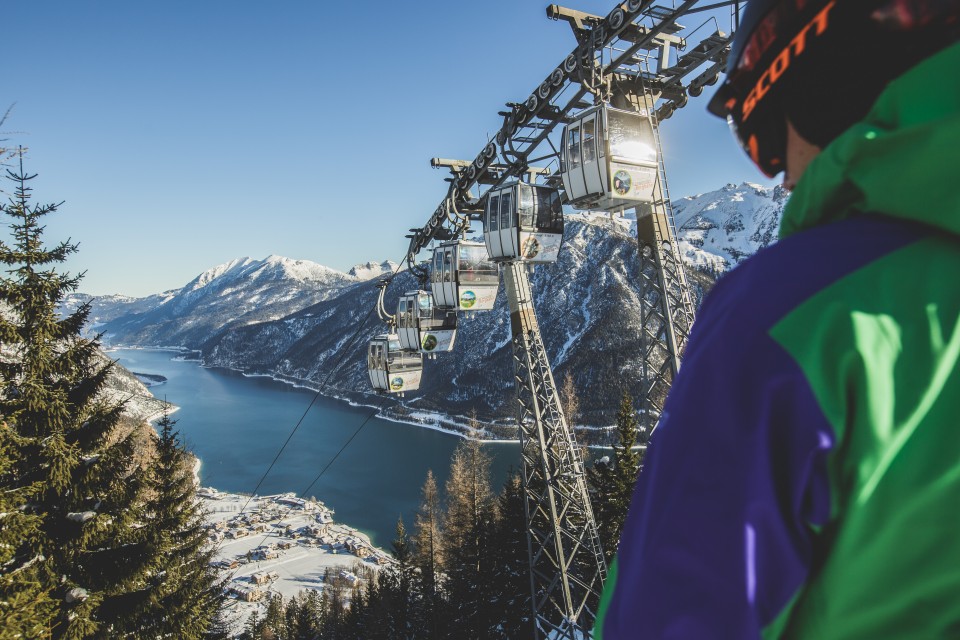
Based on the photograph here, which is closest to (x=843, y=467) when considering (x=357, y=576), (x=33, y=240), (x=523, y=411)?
(x=523, y=411)

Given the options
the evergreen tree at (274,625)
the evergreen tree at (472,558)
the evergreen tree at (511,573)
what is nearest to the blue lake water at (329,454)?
the evergreen tree at (274,625)

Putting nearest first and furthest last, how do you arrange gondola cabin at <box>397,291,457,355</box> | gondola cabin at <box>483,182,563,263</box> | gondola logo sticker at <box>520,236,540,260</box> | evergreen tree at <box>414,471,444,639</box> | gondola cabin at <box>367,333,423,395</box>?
gondola cabin at <box>483,182,563,263</box> < gondola logo sticker at <box>520,236,540,260</box> < gondola cabin at <box>397,291,457,355</box> < gondola cabin at <box>367,333,423,395</box> < evergreen tree at <box>414,471,444,639</box>

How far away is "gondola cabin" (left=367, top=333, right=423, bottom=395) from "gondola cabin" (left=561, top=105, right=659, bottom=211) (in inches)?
364

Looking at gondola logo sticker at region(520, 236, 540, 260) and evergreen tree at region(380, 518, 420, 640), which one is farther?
evergreen tree at region(380, 518, 420, 640)

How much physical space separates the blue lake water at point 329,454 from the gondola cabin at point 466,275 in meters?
39.0

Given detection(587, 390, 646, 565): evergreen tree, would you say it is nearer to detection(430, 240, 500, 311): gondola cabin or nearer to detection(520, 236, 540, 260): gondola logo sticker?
detection(430, 240, 500, 311): gondola cabin

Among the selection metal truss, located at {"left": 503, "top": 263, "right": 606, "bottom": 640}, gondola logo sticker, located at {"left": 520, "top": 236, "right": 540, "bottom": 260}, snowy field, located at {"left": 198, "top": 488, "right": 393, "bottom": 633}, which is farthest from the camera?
snowy field, located at {"left": 198, "top": 488, "right": 393, "bottom": 633}

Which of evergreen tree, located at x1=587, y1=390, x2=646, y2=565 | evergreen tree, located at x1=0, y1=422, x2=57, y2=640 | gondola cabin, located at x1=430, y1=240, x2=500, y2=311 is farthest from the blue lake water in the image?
gondola cabin, located at x1=430, y1=240, x2=500, y2=311

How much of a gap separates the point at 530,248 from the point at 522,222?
1.51ft

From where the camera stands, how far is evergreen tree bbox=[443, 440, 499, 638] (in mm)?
21188

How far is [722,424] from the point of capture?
53cm

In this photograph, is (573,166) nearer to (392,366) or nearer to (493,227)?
(493,227)

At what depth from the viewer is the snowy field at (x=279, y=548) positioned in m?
41.0

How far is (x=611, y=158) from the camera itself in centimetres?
550
